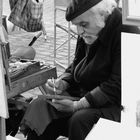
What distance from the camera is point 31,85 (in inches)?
83.0

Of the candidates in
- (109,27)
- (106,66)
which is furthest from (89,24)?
(106,66)

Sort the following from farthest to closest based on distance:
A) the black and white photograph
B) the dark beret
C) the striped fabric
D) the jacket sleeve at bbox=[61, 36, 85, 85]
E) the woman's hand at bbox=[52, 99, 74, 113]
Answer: the striped fabric
the jacket sleeve at bbox=[61, 36, 85, 85]
the woman's hand at bbox=[52, 99, 74, 113]
the dark beret
the black and white photograph

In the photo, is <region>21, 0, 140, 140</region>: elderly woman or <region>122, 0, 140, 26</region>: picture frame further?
<region>21, 0, 140, 140</region>: elderly woman

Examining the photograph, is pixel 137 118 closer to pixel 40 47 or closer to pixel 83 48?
pixel 83 48

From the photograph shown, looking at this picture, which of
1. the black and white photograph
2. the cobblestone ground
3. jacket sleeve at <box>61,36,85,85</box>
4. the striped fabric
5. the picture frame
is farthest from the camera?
the cobblestone ground

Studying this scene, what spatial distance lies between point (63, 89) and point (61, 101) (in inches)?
10.0

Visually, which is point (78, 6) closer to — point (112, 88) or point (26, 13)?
point (112, 88)

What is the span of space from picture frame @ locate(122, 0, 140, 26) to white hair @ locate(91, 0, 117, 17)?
0.64 meters

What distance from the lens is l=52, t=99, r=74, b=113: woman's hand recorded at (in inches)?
72.6

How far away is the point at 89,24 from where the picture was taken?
5.88 feet

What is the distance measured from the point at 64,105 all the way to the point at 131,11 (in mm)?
863

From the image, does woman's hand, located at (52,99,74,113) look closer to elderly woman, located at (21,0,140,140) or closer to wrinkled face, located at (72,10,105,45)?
elderly woman, located at (21,0,140,140)

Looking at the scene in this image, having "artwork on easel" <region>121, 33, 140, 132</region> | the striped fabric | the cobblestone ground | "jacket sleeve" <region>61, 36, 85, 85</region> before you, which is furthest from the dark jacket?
the cobblestone ground

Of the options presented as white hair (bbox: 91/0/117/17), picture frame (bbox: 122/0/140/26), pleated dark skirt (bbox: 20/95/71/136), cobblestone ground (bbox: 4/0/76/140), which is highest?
picture frame (bbox: 122/0/140/26)
